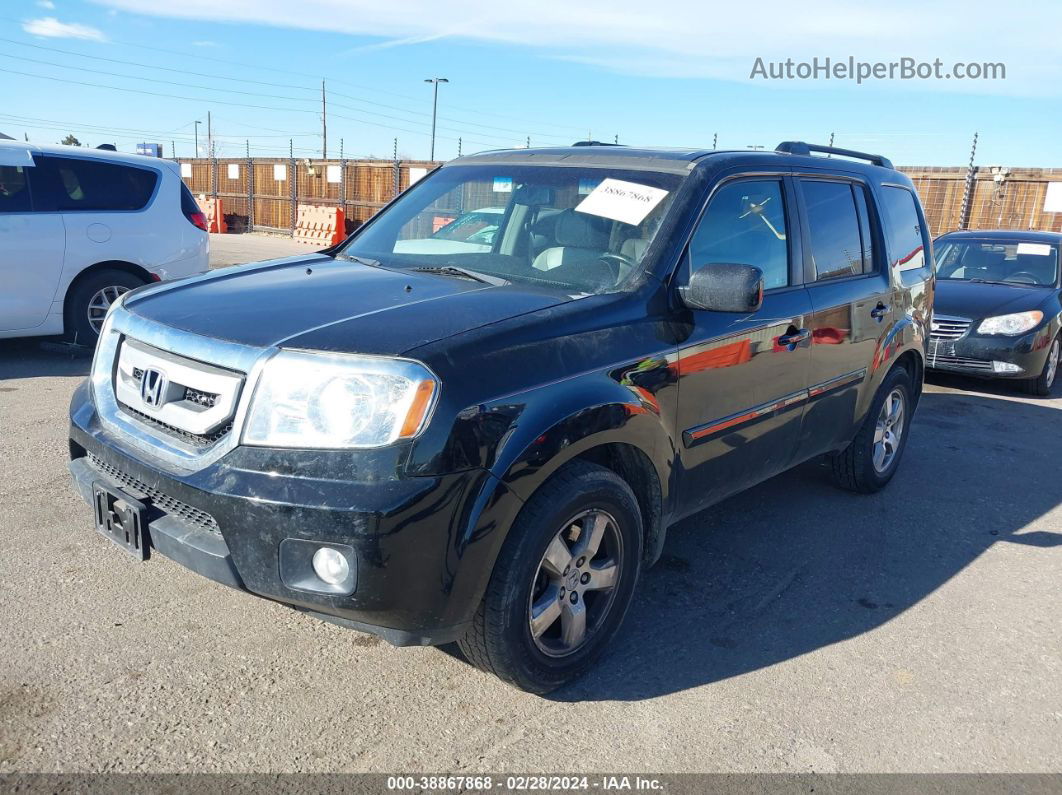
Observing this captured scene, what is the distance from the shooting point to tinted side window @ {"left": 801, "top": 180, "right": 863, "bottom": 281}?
168 inches

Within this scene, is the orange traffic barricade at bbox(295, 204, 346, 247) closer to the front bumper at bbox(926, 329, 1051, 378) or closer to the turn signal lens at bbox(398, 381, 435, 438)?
the front bumper at bbox(926, 329, 1051, 378)

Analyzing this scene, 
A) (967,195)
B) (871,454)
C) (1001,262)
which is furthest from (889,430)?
(967,195)

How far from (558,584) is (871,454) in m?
2.89

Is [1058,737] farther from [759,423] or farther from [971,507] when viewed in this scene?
[971,507]

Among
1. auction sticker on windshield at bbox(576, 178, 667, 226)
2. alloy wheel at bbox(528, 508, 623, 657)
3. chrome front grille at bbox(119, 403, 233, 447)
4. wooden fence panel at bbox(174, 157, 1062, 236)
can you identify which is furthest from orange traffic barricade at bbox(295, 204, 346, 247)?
alloy wheel at bbox(528, 508, 623, 657)

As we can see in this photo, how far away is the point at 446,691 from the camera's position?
297 cm

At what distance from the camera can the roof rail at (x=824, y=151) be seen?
4.64m

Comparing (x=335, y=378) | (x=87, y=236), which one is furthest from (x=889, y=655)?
(x=87, y=236)

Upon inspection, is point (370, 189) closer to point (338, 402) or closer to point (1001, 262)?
point (1001, 262)

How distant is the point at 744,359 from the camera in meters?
3.60

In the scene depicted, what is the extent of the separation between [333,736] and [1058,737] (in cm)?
241

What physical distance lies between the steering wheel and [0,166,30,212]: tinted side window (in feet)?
19.5

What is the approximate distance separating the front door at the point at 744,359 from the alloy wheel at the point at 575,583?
0.52 m

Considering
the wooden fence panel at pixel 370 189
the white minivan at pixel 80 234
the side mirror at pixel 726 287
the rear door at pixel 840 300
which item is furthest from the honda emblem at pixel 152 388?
the wooden fence panel at pixel 370 189
